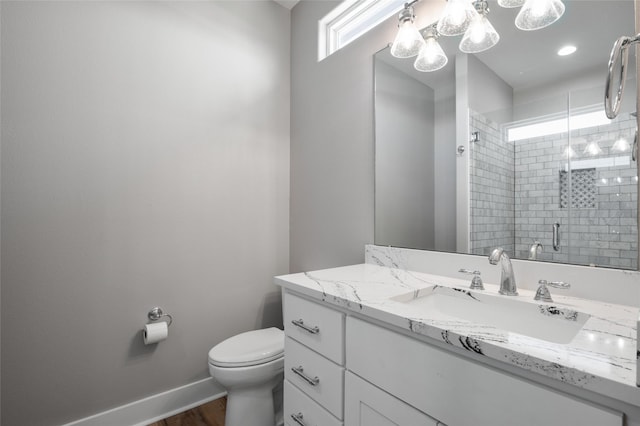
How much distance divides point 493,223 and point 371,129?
812mm

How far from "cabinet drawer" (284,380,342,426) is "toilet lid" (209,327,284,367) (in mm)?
312

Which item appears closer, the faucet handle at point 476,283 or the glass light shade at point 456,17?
the faucet handle at point 476,283

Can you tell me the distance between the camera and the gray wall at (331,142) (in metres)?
1.66

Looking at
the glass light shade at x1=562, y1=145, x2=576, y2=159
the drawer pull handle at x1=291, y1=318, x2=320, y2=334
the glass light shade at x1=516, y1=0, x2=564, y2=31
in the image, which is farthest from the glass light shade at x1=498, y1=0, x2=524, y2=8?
the drawer pull handle at x1=291, y1=318, x2=320, y2=334

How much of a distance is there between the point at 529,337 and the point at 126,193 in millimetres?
1806

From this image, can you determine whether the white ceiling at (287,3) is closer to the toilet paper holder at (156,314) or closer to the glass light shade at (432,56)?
the glass light shade at (432,56)

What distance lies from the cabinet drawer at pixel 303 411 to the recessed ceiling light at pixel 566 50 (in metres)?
1.44

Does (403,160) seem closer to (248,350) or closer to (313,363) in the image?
(313,363)

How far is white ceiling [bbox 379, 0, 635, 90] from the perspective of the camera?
0.92 m

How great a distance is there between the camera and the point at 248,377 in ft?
4.60

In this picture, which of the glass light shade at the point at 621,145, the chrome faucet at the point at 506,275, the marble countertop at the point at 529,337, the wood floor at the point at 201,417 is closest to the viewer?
the marble countertop at the point at 529,337

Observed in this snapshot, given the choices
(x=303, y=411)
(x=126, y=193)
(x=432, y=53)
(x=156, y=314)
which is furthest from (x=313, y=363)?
(x=432, y=53)

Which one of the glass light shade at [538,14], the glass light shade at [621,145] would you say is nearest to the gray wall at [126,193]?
the glass light shade at [538,14]

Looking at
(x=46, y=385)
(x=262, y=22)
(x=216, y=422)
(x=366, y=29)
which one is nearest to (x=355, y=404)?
(x=216, y=422)
